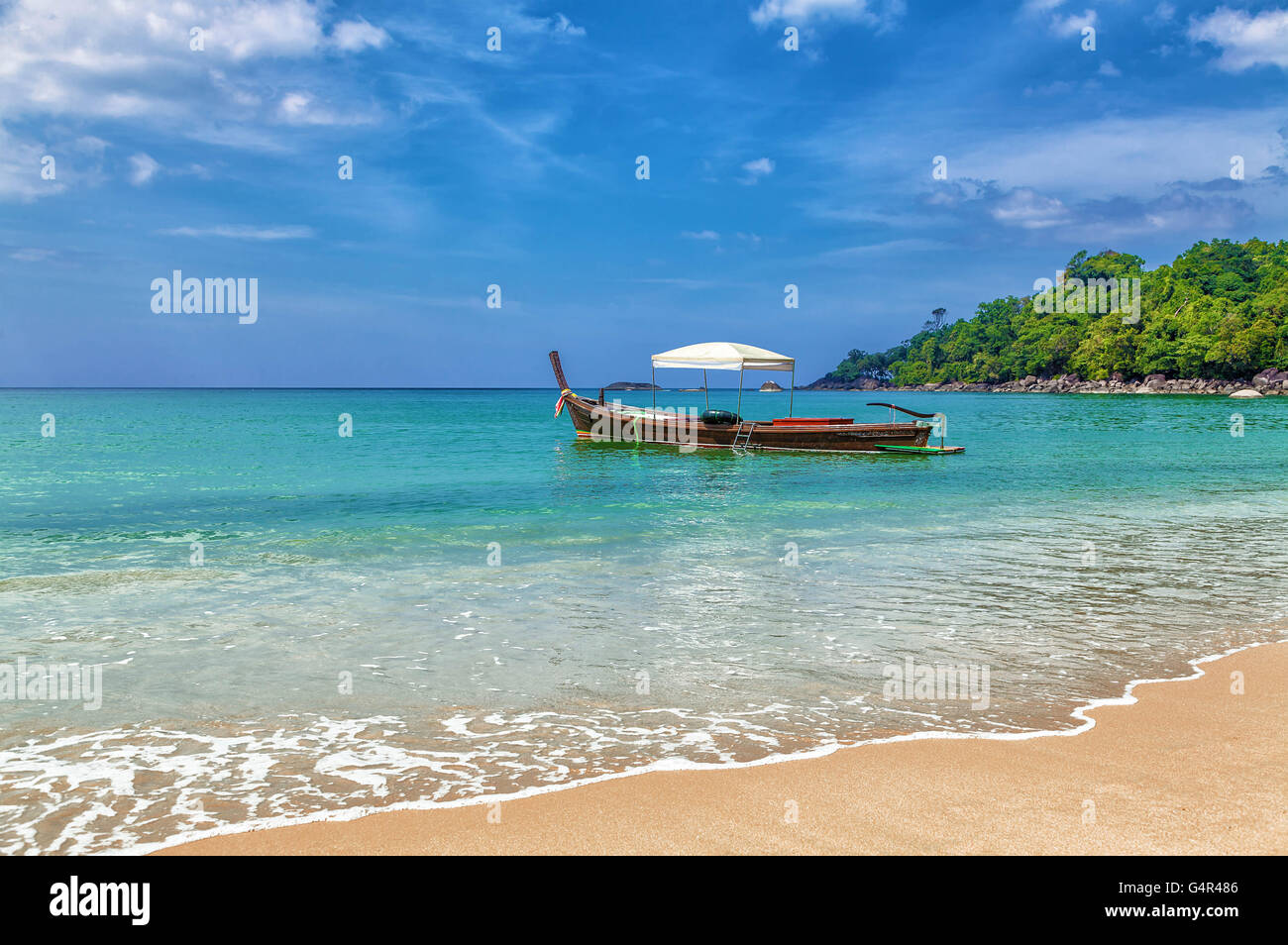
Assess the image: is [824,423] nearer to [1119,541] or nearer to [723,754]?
[1119,541]

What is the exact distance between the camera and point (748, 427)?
35156 mm

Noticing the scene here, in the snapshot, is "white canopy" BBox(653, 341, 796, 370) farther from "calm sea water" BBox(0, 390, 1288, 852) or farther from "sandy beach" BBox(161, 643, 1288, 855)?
"sandy beach" BBox(161, 643, 1288, 855)

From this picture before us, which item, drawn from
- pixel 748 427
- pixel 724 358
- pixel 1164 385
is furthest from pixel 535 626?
pixel 1164 385

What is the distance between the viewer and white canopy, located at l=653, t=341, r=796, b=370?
3222 cm

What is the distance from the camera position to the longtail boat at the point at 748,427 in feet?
108

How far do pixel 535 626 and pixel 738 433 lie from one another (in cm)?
2733

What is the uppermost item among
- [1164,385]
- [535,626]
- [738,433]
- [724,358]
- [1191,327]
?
[1191,327]

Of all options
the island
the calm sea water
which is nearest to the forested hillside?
the island

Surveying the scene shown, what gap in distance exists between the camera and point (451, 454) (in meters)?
38.3

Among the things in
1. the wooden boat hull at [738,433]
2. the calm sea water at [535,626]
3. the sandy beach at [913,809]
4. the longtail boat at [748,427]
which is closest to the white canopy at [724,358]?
the longtail boat at [748,427]

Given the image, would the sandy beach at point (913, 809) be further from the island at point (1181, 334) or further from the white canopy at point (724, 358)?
the island at point (1181, 334)

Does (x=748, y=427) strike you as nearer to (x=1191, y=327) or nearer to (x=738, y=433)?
(x=738, y=433)

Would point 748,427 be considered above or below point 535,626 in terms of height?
above
